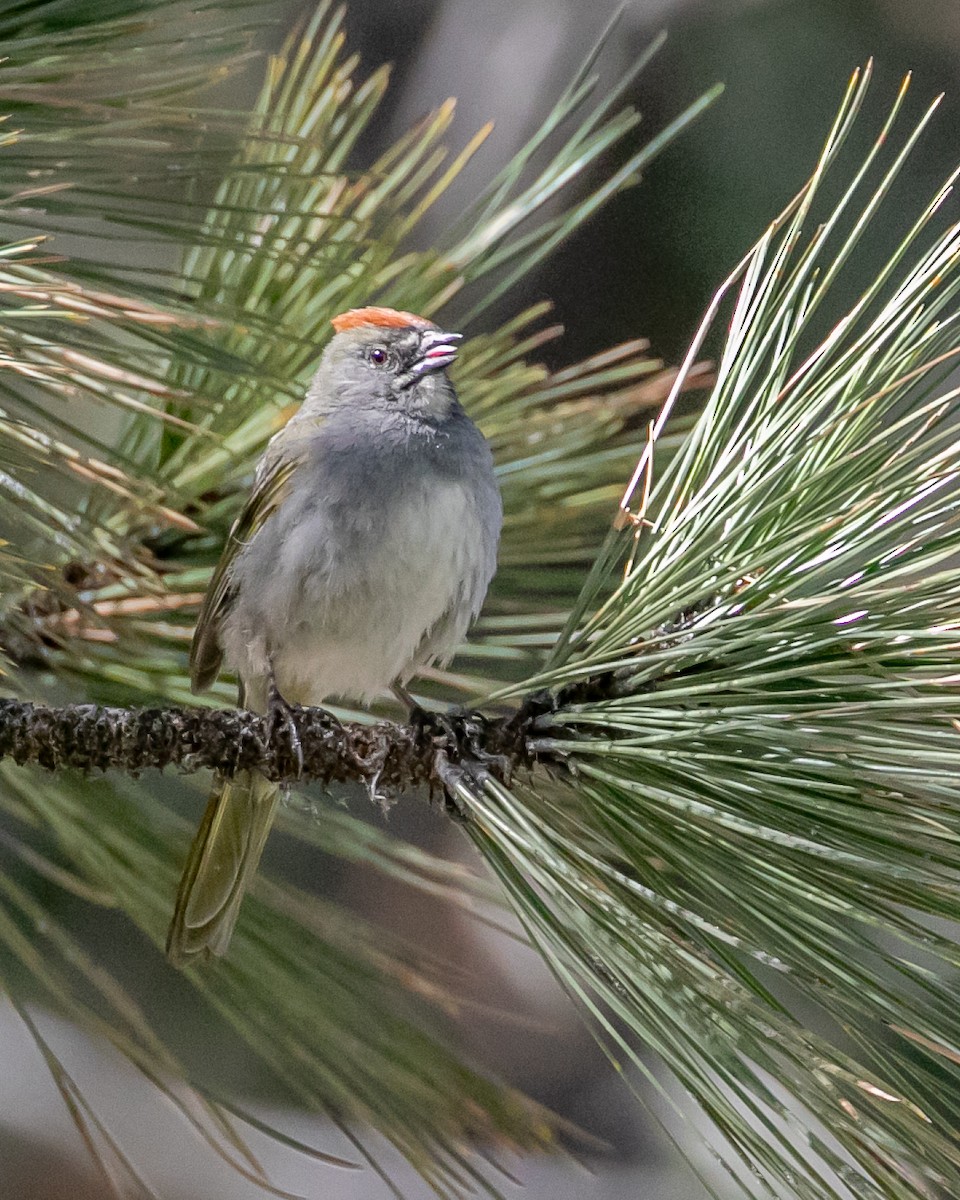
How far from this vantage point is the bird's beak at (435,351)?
1884mm

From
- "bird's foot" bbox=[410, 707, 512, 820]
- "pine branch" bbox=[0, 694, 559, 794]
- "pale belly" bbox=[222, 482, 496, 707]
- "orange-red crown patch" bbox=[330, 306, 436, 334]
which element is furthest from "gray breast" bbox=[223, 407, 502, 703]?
"bird's foot" bbox=[410, 707, 512, 820]

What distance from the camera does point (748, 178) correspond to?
2.65 metres

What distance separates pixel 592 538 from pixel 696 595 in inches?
29.0

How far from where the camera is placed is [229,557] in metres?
1.69

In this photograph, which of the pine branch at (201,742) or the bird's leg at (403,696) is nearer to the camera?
the pine branch at (201,742)

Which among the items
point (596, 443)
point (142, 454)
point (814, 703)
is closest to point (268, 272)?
→ point (142, 454)

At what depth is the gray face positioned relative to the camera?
2016 millimetres

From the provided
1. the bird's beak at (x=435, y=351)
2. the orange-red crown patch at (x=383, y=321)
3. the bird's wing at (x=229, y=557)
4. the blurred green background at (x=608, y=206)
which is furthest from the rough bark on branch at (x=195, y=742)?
the blurred green background at (x=608, y=206)

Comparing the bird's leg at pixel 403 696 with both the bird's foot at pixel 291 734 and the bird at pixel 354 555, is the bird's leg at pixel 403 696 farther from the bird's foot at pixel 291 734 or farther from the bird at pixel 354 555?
the bird's foot at pixel 291 734

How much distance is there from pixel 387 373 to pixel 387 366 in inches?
0.7

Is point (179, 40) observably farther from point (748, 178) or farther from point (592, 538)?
point (748, 178)

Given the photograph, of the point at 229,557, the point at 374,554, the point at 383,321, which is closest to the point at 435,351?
the point at 383,321

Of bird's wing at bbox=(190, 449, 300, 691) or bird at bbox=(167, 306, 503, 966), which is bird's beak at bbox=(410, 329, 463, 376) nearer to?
bird at bbox=(167, 306, 503, 966)

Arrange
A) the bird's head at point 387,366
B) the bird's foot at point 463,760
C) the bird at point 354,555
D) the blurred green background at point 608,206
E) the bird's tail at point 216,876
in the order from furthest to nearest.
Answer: the blurred green background at point 608,206
the bird's head at point 387,366
the bird at point 354,555
the bird's tail at point 216,876
the bird's foot at point 463,760
